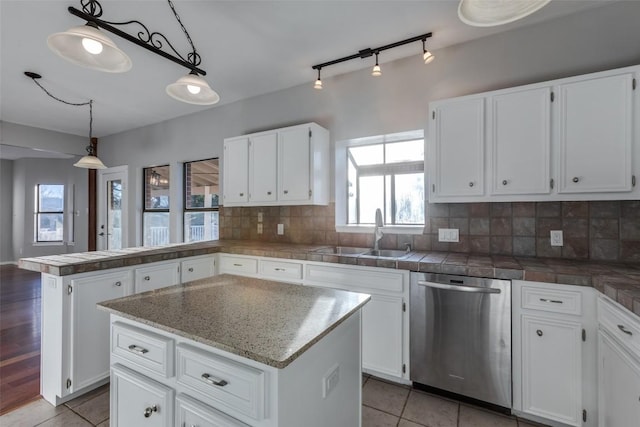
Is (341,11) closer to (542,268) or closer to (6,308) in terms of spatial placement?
(542,268)

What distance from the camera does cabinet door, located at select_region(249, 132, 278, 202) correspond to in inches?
121

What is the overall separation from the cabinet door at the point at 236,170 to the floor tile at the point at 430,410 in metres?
2.48

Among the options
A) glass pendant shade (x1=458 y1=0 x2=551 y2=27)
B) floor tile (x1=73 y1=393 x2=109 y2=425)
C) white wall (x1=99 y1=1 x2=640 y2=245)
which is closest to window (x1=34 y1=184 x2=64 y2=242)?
white wall (x1=99 y1=1 x2=640 y2=245)

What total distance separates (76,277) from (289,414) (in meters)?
1.93

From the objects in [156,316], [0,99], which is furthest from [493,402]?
[0,99]

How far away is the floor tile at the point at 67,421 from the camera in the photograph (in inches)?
71.1

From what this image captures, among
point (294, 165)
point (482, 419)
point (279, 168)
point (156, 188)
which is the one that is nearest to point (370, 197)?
point (294, 165)

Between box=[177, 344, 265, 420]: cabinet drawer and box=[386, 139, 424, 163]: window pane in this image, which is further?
box=[386, 139, 424, 163]: window pane

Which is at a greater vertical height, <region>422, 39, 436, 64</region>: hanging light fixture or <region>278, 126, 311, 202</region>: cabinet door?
<region>422, 39, 436, 64</region>: hanging light fixture

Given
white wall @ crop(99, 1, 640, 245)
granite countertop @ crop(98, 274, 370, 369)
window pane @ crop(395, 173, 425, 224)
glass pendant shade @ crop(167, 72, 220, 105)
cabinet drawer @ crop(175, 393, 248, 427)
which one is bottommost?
cabinet drawer @ crop(175, 393, 248, 427)

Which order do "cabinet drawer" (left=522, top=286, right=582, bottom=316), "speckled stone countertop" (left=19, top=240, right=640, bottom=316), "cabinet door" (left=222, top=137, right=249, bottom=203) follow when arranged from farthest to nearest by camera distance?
1. "cabinet door" (left=222, top=137, right=249, bottom=203)
2. "cabinet drawer" (left=522, top=286, right=582, bottom=316)
3. "speckled stone countertop" (left=19, top=240, right=640, bottom=316)

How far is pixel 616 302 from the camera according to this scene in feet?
4.50

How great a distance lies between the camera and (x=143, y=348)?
3.70 ft

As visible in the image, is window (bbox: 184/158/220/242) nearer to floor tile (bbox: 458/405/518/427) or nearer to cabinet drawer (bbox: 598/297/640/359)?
floor tile (bbox: 458/405/518/427)
